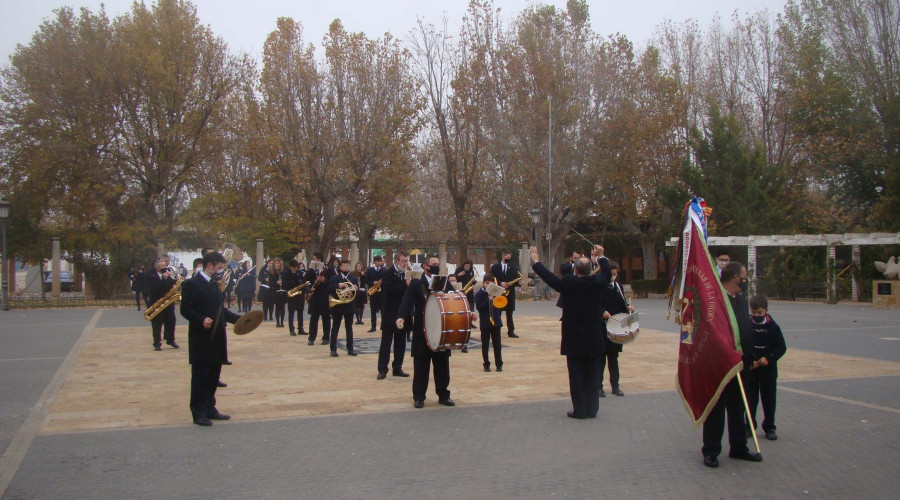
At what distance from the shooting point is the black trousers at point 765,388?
684 centimetres

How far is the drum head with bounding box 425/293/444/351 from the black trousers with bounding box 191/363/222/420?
238 centimetres

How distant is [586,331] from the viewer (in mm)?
7746

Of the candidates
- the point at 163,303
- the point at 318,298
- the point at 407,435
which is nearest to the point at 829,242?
the point at 318,298

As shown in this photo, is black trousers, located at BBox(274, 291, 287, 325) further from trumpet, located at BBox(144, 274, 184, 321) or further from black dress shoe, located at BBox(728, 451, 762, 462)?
black dress shoe, located at BBox(728, 451, 762, 462)

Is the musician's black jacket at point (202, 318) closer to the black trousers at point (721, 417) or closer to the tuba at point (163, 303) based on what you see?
the black trousers at point (721, 417)

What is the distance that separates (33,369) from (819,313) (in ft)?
72.4

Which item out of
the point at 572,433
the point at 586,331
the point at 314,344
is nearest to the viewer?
the point at 572,433

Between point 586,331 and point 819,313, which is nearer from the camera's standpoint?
point 586,331

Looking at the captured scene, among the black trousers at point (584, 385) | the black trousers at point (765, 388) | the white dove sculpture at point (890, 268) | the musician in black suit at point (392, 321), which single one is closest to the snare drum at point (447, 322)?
the black trousers at point (584, 385)

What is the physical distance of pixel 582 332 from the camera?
25.4ft

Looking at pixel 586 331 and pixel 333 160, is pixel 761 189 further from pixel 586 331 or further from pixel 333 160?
pixel 586 331

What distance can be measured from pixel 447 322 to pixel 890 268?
80.0 feet

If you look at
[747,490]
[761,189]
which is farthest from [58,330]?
[761,189]

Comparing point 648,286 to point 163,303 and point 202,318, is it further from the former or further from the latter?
point 202,318
